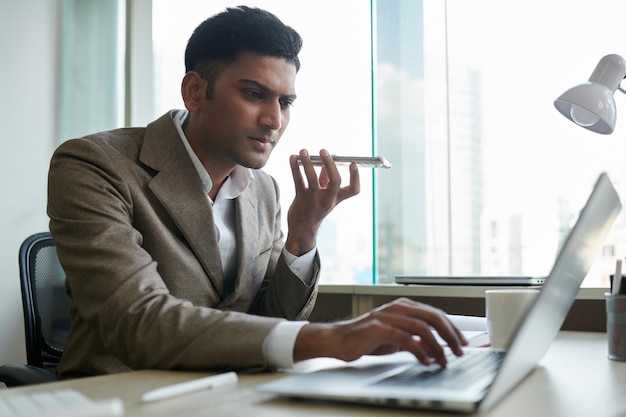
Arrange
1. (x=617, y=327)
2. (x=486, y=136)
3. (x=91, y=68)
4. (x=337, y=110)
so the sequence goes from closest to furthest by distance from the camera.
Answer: (x=617, y=327) → (x=486, y=136) → (x=337, y=110) → (x=91, y=68)

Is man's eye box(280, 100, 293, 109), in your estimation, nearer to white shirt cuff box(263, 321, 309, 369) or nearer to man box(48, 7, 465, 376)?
man box(48, 7, 465, 376)

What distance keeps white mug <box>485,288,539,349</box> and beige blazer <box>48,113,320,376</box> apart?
1.19 ft

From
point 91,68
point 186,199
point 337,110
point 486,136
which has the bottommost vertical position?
point 186,199

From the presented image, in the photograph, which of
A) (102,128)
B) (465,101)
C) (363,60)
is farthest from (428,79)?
(102,128)

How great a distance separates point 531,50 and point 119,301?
1494 millimetres

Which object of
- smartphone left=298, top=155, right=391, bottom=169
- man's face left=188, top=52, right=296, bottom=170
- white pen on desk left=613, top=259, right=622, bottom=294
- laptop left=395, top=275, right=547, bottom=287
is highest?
man's face left=188, top=52, right=296, bottom=170

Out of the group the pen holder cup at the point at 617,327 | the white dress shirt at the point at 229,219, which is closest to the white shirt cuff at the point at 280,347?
the pen holder cup at the point at 617,327

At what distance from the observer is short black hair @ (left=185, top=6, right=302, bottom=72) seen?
1577 mm

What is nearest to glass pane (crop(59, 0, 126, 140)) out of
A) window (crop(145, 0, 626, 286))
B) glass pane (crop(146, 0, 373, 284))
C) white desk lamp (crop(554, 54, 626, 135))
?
glass pane (crop(146, 0, 373, 284))

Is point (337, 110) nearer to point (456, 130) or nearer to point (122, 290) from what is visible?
point (456, 130)

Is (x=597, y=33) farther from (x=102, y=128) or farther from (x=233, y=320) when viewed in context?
(x=102, y=128)

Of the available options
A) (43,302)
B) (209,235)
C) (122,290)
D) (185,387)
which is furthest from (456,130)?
(185,387)

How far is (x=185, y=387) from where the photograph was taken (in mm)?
730

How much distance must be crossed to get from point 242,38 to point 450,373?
102cm
